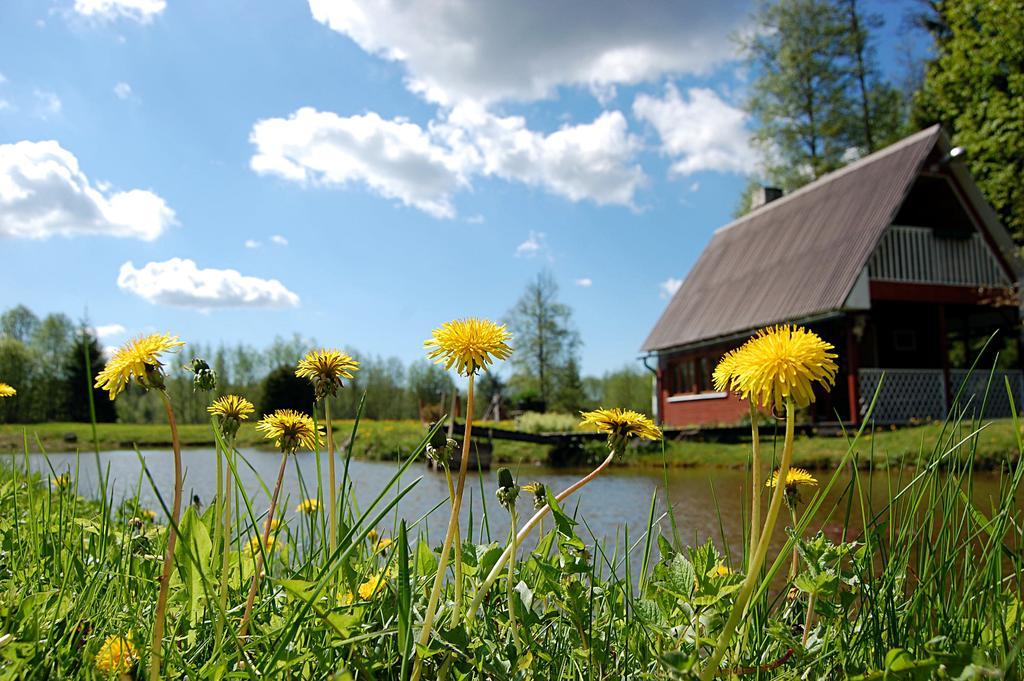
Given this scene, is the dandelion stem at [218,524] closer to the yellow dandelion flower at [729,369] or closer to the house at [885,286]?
the yellow dandelion flower at [729,369]

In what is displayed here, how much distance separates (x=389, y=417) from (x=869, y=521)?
52.0m

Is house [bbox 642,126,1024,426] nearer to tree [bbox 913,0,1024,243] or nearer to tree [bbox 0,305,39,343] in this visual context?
tree [bbox 913,0,1024,243]

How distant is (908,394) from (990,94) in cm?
1011

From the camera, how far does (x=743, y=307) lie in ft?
51.6

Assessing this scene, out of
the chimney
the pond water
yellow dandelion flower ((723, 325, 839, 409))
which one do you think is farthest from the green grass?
the chimney

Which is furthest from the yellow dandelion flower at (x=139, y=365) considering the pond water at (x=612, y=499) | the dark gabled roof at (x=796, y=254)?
the dark gabled roof at (x=796, y=254)

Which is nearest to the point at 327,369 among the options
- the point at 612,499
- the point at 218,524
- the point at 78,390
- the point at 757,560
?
the point at 218,524

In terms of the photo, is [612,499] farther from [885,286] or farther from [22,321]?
[22,321]

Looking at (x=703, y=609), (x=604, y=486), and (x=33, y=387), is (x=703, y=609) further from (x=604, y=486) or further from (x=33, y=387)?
(x=33, y=387)

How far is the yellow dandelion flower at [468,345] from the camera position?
3.49 ft

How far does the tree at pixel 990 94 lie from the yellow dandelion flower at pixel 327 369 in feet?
61.3

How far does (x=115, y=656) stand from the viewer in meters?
1.10

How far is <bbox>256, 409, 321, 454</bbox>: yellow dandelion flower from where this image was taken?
1.33 meters

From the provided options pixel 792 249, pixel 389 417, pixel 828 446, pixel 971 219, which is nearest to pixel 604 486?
pixel 828 446
